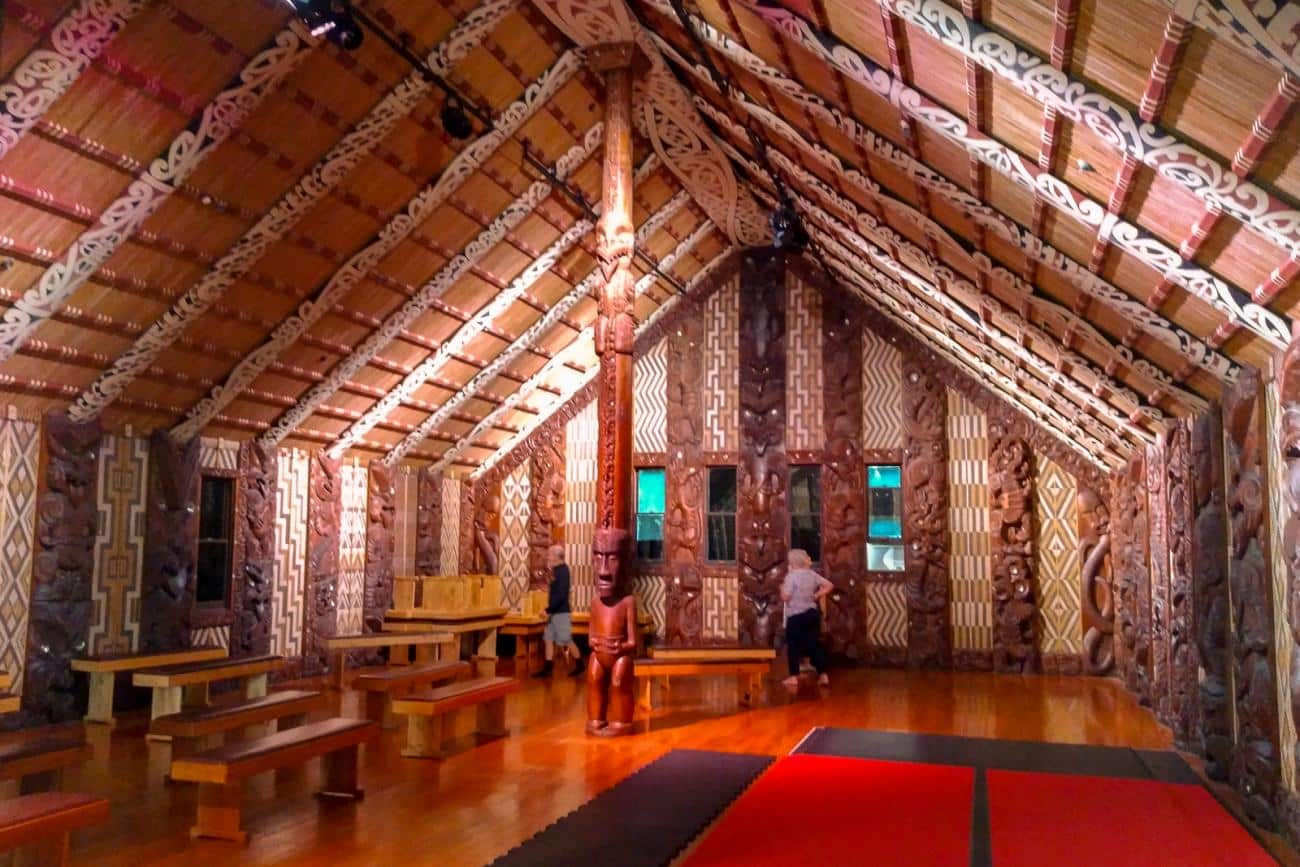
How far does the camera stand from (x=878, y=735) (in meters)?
7.32

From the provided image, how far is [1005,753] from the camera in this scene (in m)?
6.73

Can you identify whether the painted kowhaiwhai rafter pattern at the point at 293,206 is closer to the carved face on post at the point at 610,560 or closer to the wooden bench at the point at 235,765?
the carved face on post at the point at 610,560

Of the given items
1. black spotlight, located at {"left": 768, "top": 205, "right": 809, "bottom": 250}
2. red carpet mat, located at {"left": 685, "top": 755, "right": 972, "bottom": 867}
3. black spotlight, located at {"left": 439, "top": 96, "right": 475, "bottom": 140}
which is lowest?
red carpet mat, located at {"left": 685, "top": 755, "right": 972, "bottom": 867}

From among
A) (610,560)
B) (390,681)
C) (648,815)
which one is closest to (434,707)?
(390,681)

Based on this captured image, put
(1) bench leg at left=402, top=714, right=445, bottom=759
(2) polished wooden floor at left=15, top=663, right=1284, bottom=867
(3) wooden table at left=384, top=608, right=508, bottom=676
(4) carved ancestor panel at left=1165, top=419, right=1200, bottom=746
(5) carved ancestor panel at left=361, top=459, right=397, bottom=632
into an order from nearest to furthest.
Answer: (2) polished wooden floor at left=15, top=663, right=1284, bottom=867 < (4) carved ancestor panel at left=1165, top=419, right=1200, bottom=746 < (1) bench leg at left=402, top=714, right=445, bottom=759 < (3) wooden table at left=384, top=608, right=508, bottom=676 < (5) carved ancestor panel at left=361, top=459, right=397, bottom=632

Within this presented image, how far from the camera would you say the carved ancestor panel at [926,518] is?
11617 millimetres

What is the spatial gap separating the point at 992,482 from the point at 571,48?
702cm

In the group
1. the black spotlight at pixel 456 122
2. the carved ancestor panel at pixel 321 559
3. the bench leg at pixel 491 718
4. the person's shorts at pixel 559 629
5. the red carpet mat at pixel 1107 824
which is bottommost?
the red carpet mat at pixel 1107 824

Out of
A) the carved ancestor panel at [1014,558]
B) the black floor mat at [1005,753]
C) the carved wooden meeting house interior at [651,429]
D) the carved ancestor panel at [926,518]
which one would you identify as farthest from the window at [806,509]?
the black floor mat at [1005,753]

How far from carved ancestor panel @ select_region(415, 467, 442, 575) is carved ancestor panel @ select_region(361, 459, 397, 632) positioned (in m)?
0.58

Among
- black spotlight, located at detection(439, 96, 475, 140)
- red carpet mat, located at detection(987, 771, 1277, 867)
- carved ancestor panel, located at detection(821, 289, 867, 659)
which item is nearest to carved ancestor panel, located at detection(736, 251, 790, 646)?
carved ancestor panel, located at detection(821, 289, 867, 659)

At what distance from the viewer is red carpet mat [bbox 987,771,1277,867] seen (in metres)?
4.48

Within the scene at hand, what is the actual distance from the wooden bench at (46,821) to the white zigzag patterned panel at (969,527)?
Answer: 31.8ft

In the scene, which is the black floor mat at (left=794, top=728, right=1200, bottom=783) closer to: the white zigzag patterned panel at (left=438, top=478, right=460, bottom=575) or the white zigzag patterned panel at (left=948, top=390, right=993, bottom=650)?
the white zigzag patterned panel at (left=948, top=390, right=993, bottom=650)
